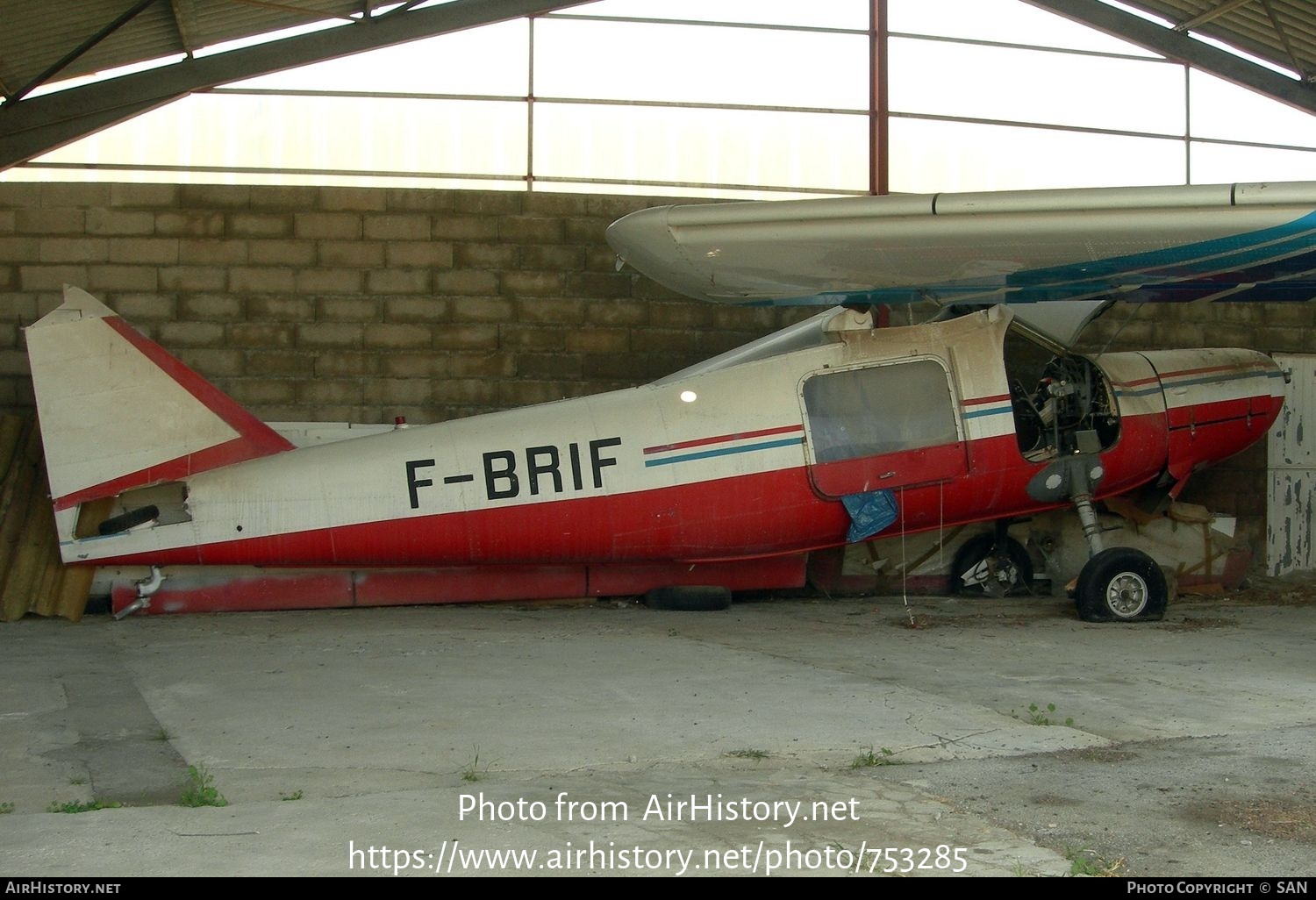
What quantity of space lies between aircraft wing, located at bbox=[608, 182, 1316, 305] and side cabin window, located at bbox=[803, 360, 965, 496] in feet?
2.47

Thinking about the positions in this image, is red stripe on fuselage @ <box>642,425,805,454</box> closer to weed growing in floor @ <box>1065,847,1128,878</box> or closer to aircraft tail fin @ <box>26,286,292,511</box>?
aircraft tail fin @ <box>26,286,292,511</box>

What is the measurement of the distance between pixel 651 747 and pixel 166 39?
9047mm

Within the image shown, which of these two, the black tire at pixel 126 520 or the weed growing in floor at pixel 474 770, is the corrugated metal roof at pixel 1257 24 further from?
the weed growing in floor at pixel 474 770

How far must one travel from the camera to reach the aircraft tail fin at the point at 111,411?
8.26 m

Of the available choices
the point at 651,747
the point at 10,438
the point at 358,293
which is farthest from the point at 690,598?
the point at 10,438

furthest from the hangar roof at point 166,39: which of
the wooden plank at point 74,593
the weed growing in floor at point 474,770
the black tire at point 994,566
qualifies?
the weed growing in floor at point 474,770

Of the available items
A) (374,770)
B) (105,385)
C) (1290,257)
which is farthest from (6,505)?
(1290,257)

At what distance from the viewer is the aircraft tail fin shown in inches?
325

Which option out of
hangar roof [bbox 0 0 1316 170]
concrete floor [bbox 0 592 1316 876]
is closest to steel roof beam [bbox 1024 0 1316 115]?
hangar roof [bbox 0 0 1316 170]

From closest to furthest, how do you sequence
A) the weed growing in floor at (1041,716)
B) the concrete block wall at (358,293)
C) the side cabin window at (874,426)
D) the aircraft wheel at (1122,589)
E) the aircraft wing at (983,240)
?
1. the weed growing in floor at (1041,716)
2. the aircraft wing at (983,240)
3. the aircraft wheel at (1122,589)
4. the side cabin window at (874,426)
5. the concrete block wall at (358,293)

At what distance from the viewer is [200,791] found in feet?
14.0

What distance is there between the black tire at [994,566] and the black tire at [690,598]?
247cm

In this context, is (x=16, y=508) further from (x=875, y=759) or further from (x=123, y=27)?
(x=875, y=759)
